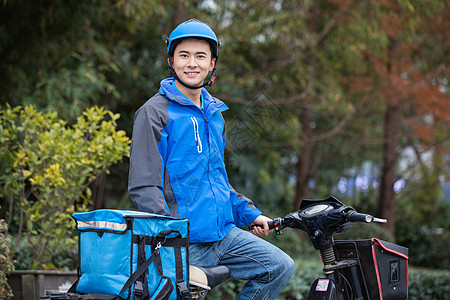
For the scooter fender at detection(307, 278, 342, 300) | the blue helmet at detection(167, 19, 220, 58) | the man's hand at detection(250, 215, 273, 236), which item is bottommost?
the scooter fender at detection(307, 278, 342, 300)

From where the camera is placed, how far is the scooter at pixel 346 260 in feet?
8.97

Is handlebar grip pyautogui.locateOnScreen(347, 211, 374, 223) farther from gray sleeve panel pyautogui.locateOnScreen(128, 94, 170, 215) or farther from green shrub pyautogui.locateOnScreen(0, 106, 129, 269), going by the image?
green shrub pyautogui.locateOnScreen(0, 106, 129, 269)

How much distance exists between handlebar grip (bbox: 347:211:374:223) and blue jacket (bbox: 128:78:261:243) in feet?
2.03

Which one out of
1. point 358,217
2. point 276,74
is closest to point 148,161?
point 358,217

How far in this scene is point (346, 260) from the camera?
2857 mm

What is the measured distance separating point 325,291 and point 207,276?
56 centimetres

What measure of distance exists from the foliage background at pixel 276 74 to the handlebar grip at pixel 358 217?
424cm

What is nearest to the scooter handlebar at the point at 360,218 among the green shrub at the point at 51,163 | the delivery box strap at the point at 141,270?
the delivery box strap at the point at 141,270

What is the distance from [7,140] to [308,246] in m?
6.76

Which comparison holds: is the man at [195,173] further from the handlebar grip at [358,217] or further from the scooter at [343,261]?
the handlebar grip at [358,217]

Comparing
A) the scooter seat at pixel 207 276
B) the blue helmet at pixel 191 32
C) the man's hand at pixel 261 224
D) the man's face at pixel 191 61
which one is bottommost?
the scooter seat at pixel 207 276

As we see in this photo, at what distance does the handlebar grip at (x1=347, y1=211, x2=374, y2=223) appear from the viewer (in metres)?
2.60

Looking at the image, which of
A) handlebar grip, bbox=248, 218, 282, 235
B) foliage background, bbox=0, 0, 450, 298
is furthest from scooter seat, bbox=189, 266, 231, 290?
foliage background, bbox=0, 0, 450, 298

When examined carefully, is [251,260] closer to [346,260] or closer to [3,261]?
[346,260]
